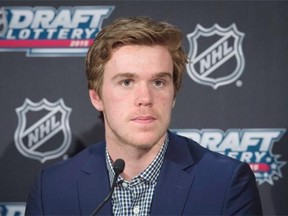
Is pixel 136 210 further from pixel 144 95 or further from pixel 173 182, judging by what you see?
pixel 144 95

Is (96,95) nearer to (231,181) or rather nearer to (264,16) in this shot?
(231,181)

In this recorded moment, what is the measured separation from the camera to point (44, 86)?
2.04 meters

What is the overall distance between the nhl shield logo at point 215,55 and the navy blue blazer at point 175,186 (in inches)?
14.2

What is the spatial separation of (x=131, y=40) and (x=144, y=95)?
17 centimetres

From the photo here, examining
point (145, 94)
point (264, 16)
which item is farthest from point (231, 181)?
point (264, 16)

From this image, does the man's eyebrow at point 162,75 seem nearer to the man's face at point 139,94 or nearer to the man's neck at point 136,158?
the man's face at point 139,94

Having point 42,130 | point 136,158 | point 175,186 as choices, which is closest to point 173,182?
point 175,186

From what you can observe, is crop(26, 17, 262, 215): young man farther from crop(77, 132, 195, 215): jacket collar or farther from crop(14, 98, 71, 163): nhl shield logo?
crop(14, 98, 71, 163): nhl shield logo

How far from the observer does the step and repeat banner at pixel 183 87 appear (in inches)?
78.0

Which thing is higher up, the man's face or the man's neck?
the man's face

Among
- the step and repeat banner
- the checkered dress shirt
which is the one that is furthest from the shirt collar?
the step and repeat banner

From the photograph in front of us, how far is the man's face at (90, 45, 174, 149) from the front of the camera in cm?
150

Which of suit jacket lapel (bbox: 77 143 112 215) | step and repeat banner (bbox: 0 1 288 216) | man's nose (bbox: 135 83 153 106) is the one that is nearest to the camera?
man's nose (bbox: 135 83 153 106)

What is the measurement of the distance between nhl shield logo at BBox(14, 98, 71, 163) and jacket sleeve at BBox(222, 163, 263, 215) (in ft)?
2.33
